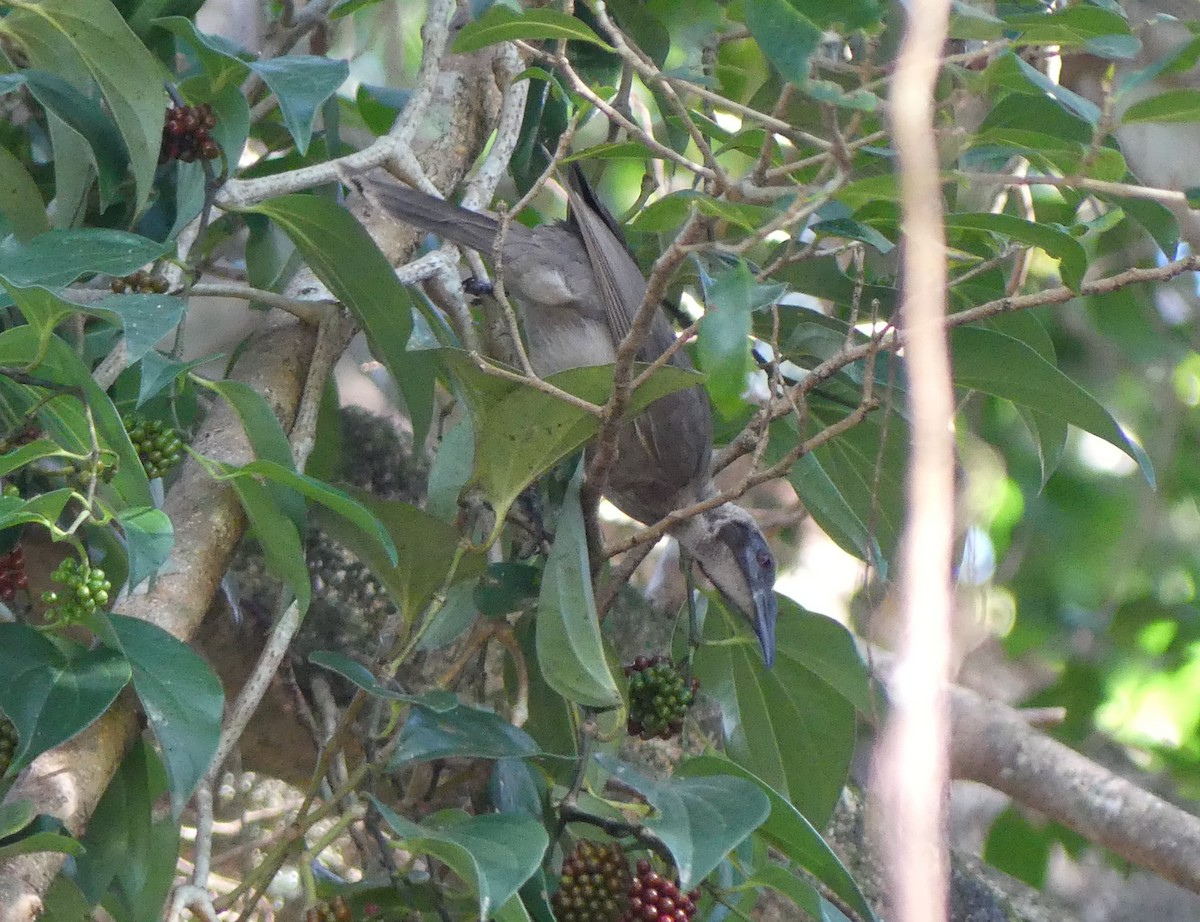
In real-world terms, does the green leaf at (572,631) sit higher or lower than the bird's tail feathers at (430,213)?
lower

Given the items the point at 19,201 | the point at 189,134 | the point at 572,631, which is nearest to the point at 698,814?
the point at 572,631

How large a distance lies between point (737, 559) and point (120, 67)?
141 cm

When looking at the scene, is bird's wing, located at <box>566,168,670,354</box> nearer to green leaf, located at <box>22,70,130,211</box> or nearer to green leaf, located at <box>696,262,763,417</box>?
green leaf, located at <box>22,70,130,211</box>

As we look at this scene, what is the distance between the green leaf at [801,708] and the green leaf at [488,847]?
0.57 m

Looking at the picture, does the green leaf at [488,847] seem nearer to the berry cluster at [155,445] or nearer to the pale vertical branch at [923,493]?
the pale vertical branch at [923,493]

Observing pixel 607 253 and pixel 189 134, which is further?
pixel 607 253

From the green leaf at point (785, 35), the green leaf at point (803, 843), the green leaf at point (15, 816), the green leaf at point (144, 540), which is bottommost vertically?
the green leaf at point (803, 843)

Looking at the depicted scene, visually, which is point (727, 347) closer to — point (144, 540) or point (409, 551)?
point (144, 540)

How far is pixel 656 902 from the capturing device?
134 cm

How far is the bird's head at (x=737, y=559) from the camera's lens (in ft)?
6.41

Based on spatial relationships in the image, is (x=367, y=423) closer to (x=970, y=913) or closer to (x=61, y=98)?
(x=61, y=98)

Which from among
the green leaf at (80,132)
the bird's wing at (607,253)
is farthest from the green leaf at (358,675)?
the bird's wing at (607,253)

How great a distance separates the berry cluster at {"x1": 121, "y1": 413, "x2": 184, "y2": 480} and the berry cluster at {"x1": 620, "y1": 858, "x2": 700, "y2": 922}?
74cm

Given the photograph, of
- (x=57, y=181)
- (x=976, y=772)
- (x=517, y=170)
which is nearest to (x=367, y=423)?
(x=517, y=170)
